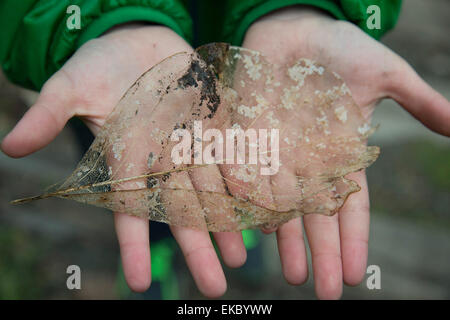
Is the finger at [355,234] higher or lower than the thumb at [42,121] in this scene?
lower

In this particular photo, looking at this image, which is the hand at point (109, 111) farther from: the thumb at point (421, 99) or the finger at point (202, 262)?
the thumb at point (421, 99)

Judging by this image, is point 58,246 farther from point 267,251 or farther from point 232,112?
point 232,112

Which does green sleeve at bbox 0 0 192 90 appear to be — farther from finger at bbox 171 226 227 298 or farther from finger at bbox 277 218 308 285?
finger at bbox 277 218 308 285

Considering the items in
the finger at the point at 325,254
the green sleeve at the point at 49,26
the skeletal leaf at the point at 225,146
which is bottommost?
the finger at the point at 325,254

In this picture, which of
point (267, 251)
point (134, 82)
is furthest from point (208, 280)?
point (267, 251)

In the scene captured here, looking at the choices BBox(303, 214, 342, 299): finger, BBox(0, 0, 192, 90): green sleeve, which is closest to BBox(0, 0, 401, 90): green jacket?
BBox(0, 0, 192, 90): green sleeve

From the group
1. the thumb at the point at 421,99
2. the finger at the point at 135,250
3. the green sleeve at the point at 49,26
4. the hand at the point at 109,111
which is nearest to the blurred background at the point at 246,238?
the green sleeve at the point at 49,26
